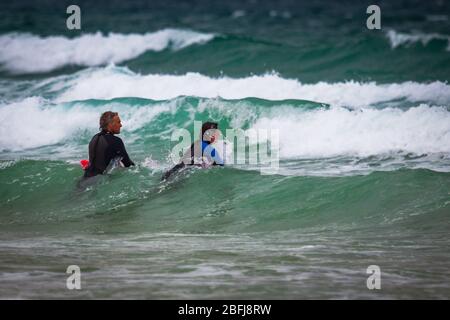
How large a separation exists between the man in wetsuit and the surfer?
954mm

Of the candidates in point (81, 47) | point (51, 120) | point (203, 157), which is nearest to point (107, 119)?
point (203, 157)

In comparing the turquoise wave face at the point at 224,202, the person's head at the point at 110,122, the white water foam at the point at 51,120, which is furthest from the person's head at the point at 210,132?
the white water foam at the point at 51,120

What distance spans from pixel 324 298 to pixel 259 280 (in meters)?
0.82

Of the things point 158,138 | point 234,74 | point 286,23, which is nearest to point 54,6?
point 286,23

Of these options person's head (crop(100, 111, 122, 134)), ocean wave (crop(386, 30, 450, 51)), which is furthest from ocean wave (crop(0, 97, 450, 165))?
ocean wave (crop(386, 30, 450, 51))

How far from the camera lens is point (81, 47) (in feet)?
115

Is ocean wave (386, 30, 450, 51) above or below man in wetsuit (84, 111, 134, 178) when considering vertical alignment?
above

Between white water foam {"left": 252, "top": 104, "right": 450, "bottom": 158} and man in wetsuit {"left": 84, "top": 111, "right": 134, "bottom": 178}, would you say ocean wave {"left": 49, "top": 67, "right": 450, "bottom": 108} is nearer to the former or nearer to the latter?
white water foam {"left": 252, "top": 104, "right": 450, "bottom": 158}

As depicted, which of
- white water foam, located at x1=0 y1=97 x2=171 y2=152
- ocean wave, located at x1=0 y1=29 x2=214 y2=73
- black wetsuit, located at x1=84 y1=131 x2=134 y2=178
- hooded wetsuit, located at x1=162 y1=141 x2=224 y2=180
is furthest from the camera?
ocean wave, located at x1=0 y1=29 x2=214 y2=73

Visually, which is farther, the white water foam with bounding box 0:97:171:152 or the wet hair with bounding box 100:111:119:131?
the white water foam with bounding box 0:97:171:152

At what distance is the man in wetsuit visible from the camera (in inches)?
508

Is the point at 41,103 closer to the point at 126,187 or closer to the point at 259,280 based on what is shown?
the point at 126,187

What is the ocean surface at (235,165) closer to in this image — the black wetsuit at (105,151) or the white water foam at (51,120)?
the white water foam at (51,120)

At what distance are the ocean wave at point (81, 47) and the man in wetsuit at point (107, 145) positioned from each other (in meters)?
19.6
